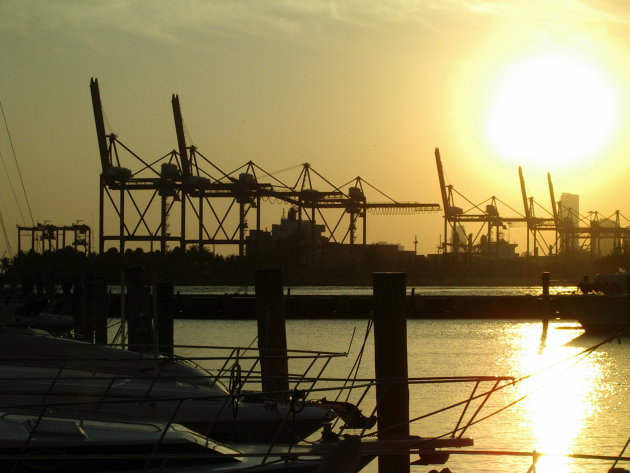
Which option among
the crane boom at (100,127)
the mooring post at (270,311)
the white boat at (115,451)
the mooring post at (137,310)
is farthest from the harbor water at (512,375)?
the crane boom at (100,127)

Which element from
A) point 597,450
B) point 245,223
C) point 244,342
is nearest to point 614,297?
point 244,342

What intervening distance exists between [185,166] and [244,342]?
199ft

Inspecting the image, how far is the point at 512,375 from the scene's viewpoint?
28.5 meters

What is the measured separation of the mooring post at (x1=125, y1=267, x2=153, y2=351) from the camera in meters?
17.1

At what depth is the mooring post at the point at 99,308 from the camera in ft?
73.5

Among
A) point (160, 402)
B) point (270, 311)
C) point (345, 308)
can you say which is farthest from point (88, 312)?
point (345, 308)

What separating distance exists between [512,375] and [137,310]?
46.0 feet

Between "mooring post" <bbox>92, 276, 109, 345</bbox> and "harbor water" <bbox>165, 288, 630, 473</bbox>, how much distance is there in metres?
4.84

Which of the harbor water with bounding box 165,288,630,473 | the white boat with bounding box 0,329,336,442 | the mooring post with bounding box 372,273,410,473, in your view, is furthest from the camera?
the harbor water with bounding box 165,288,630,473

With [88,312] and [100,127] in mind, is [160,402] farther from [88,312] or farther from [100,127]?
[100,127]

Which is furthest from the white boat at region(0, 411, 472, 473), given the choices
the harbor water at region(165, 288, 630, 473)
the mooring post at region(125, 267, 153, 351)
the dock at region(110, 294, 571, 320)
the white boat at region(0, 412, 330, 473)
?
the dock at region(110, 294, 571, 320)

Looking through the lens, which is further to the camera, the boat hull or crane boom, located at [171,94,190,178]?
crane boom, located at [171,94,190,178]

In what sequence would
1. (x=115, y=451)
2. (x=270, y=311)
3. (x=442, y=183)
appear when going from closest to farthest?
1. (x=115, y=451)
2. (x=270, y=311)
3. (x=442, y=183)

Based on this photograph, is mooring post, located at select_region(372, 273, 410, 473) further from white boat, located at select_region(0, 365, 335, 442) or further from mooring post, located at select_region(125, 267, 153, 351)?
mooring post, located at select_region(125, 267, 153, 351)
